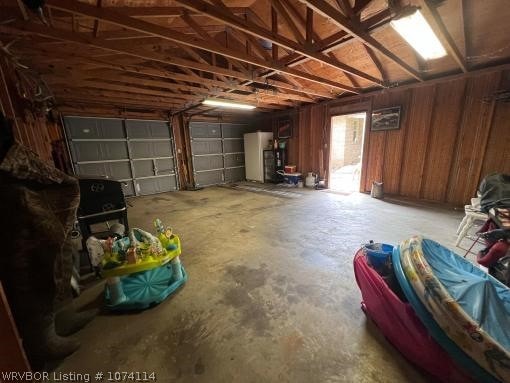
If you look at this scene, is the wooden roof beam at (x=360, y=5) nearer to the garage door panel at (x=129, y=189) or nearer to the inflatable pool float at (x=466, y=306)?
the inflatable pool float at (x=466, y=306)

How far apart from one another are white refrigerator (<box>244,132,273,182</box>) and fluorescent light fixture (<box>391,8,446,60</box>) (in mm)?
5674

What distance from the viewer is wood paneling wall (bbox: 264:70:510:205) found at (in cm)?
387

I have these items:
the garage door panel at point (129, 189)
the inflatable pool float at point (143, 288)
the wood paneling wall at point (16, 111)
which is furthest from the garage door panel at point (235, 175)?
the inflatable pool float at point (143, 288)

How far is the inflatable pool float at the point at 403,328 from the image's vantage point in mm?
1140

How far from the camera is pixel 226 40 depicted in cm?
375

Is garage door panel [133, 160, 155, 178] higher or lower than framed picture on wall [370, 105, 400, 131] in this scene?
lower

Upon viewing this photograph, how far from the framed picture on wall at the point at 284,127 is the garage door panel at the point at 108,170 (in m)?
5.62

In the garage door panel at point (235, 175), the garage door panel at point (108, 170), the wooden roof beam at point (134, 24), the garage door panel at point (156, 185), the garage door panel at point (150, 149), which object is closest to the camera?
the wooden roof beam at point (134, 24)

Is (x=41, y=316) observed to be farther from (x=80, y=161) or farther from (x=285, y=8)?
(x=80, y=161)

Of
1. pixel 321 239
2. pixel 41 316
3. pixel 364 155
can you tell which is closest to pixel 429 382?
pixel 321 239

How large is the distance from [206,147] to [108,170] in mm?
3393

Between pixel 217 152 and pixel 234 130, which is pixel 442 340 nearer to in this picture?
pixel 217 152

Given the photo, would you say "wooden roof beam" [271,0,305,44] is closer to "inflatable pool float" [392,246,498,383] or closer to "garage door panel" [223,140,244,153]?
"inflatable pool float" [392,246,498,383]

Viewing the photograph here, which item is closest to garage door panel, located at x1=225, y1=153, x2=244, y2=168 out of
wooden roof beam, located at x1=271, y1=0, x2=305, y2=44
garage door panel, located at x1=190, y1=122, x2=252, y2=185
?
garage door panel, located at x1=190, y1=122, x2=252, y2=185
